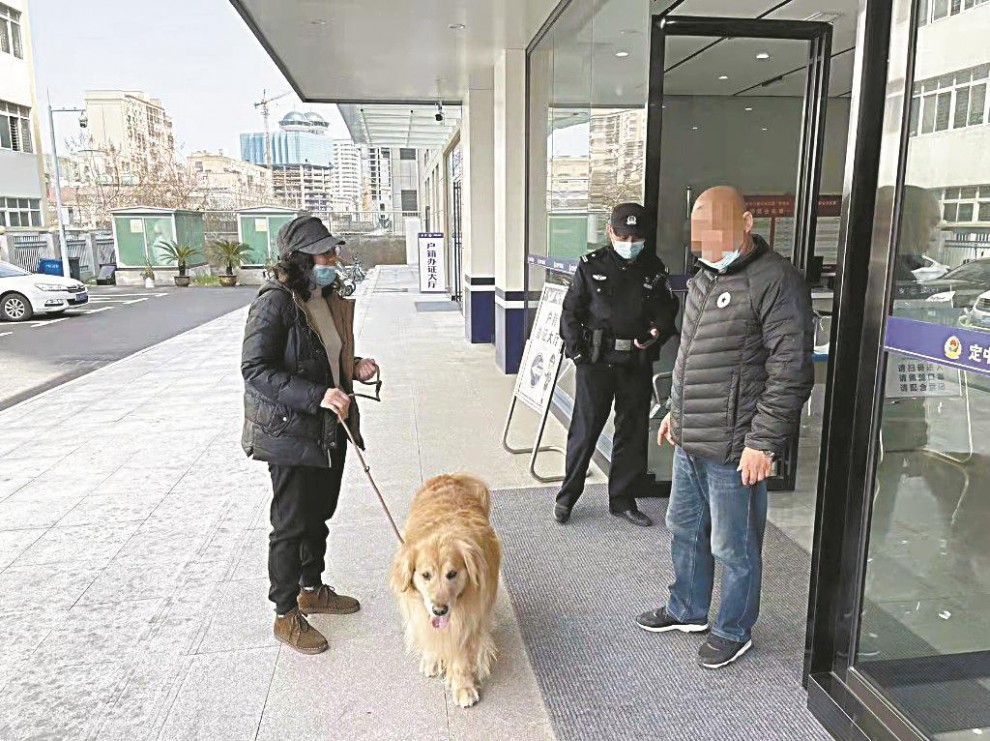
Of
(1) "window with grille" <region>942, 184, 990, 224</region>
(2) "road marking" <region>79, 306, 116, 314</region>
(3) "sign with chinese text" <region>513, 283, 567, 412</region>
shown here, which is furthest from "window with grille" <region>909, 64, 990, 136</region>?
(2) "road marking" <region>79, 306, 116, 314</region>

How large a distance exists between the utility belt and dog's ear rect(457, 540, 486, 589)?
1599 mm

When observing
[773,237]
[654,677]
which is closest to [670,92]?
[773,237]

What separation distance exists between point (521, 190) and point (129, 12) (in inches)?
1110

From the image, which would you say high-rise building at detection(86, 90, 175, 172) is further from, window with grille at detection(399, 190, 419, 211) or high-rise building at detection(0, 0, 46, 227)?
window with grille at detection(399, 190, 419, 211)

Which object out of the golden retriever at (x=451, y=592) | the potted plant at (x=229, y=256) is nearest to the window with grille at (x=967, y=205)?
the golden retriever at (x=451, y=592)

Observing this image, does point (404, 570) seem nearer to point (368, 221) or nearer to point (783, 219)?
point (783, 219)

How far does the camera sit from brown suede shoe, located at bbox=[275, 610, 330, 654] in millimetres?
2811

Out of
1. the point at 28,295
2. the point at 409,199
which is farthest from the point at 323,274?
the point at 409,199

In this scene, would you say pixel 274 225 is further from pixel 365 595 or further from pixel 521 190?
pixel 365 595

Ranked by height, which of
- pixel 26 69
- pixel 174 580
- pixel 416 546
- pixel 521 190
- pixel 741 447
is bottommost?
pixel 174 580

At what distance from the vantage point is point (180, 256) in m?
21.4

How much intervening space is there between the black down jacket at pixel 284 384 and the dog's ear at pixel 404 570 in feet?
1.67

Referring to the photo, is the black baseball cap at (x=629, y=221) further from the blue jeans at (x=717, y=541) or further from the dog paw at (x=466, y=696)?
the dog paw at (x=466, y=696)

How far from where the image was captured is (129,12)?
1115 inches
